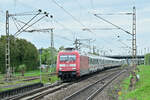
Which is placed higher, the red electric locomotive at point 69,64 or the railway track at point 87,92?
the red electric locomotive at point 69,64

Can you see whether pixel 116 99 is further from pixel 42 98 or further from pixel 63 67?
pixel 63 67

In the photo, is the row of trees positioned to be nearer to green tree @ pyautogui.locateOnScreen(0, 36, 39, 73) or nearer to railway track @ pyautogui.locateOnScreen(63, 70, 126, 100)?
green tree @ pyautogui.locateOnScreen(0, 36, 39, 73)

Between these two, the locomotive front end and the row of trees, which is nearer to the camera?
the locomotive front end

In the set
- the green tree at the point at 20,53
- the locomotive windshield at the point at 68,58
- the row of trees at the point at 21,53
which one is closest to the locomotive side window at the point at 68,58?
the locomotive windshield at the point at 68,58

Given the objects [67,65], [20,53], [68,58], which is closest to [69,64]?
[67,65]

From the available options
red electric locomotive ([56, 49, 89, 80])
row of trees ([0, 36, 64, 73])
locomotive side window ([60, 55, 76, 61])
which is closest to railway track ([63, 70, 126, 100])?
red electric locomotive ([56, 49, 89, 80])

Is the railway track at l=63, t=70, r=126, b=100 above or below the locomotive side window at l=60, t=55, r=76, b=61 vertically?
below

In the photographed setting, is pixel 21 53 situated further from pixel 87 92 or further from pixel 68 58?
pixel 87 92

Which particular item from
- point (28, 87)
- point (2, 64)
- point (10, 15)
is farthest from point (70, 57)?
point (2, 64)

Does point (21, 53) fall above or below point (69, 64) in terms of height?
above

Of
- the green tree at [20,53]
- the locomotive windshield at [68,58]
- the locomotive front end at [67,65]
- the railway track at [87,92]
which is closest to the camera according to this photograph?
the railway track at [87,92]

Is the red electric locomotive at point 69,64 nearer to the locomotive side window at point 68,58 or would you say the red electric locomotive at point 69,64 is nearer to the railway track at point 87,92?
the locomotive side window at point 68,58

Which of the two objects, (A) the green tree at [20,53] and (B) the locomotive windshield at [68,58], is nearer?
(B) the locomotive windshield at [68,58]

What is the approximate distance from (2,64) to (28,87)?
81.6 ft
